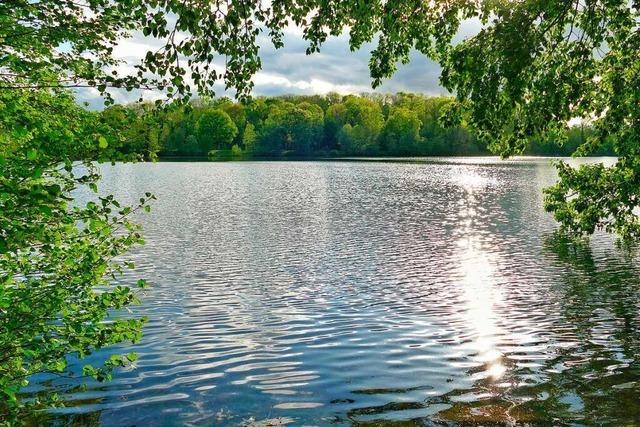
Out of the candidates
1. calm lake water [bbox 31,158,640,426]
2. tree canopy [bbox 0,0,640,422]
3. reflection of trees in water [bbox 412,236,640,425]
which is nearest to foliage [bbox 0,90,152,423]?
tree canopy [bbox 0,0,640,422]

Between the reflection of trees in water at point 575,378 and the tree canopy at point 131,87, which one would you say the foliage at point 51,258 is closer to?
the tree canopy at point 131,87

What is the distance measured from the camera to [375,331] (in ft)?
66.1

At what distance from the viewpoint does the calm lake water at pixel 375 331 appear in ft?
45.4

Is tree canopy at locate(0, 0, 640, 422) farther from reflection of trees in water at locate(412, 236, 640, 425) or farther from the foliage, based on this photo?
reflection of trees in water at locate(412, 236, 640, 425)

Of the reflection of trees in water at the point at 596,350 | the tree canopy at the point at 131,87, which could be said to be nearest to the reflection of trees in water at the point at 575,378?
the reflection of trees in water at the point at 596,350

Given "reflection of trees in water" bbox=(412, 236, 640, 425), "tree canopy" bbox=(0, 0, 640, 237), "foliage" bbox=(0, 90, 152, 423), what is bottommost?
"reflection of trees in water" bbox=(412, 236, 640, 425)

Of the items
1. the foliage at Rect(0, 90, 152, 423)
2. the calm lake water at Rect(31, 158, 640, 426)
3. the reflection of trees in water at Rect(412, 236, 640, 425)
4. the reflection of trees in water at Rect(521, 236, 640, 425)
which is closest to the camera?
the foliage at Rect(0, 90, 152, 423)

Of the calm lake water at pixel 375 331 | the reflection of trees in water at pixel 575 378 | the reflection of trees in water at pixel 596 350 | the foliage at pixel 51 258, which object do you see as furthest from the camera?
the calm lake water at pixel 375 331

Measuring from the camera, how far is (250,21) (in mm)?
9930

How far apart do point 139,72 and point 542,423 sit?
11494 mm

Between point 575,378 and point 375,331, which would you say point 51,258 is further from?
point 575,378

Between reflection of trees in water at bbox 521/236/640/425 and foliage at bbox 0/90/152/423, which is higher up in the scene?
foliage at bbox 0/90/152/423

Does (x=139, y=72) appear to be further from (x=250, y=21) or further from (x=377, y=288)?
(x=377, y=288)

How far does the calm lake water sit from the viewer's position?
13852 mm
